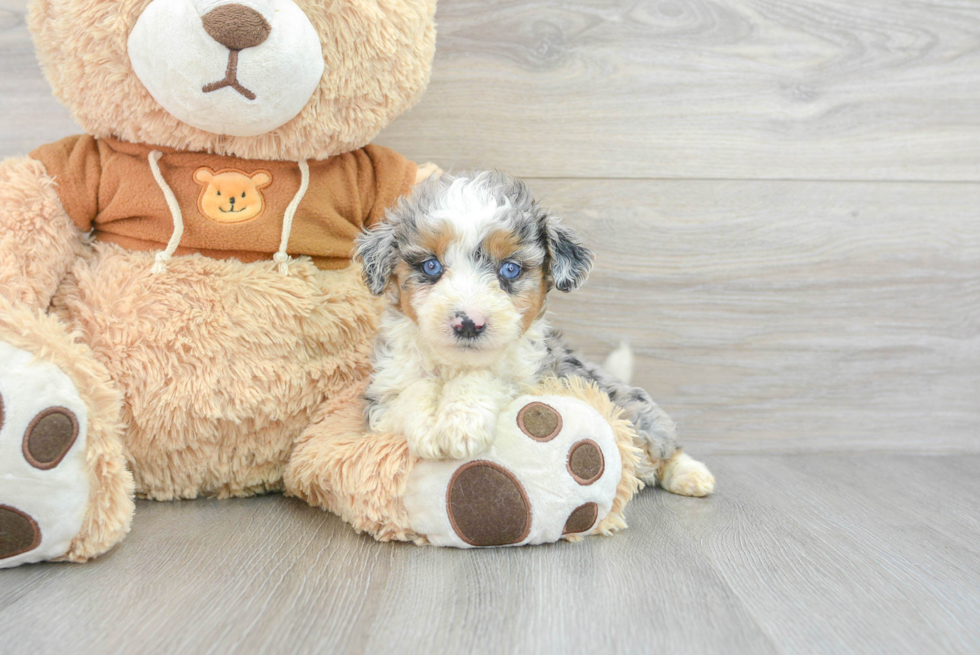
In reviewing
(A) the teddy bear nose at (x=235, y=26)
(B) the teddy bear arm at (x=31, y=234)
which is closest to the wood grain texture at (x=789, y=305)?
(A) the teddy bear nose at (x=235, y=26)

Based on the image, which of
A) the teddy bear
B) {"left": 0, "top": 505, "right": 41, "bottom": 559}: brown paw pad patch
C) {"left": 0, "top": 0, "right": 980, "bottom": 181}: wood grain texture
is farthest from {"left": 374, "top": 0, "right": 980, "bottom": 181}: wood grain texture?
{"left": 0, "top": 505, "right": 41, "bottom": 559}: brown paw pad patch

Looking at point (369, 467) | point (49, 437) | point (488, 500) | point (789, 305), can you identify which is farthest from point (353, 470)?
point (789, 305)

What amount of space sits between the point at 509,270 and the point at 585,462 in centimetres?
34

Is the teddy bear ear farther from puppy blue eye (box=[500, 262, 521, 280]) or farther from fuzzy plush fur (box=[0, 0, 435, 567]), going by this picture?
puppy blue eye (box=[500, 262, 521, 280])

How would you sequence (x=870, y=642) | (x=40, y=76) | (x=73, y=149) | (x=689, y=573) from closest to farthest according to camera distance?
1. (x=870, y=642)
2. (x=689, y=573)
3. (x=73, y=149)
4. (x=40, y=76)

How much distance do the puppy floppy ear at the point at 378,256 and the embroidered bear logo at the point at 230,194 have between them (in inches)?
10.0

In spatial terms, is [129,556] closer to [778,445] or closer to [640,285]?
[640,285]

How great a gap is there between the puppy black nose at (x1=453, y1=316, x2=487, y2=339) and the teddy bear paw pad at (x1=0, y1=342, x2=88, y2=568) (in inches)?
22.9

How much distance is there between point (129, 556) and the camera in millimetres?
1212

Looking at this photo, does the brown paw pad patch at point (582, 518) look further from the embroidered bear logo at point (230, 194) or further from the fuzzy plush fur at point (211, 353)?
the embroidered bear logo at point (230, 194)

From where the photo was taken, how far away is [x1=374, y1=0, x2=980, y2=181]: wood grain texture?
1.82 meters

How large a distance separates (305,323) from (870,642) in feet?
3.45

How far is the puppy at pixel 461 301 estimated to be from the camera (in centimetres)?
122

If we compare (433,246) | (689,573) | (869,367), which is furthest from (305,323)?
(869,367)
